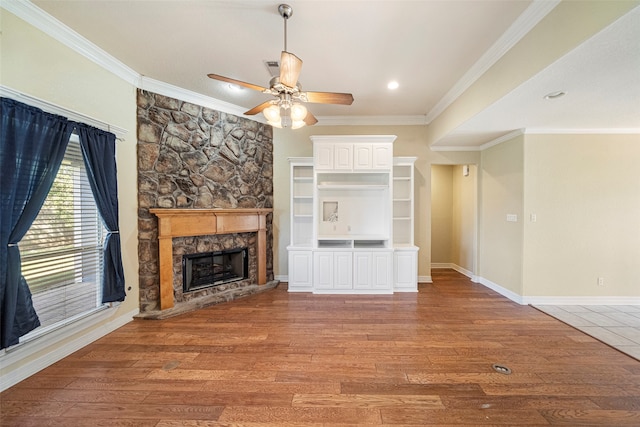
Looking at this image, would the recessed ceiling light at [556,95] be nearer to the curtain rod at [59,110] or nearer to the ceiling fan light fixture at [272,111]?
the ceiling fan light fixture at [272,111]

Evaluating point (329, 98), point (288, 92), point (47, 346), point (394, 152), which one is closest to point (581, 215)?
point (394, 152)

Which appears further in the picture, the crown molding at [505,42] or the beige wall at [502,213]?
the beige wall at [502,213]

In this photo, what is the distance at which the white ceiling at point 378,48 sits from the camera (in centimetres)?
207

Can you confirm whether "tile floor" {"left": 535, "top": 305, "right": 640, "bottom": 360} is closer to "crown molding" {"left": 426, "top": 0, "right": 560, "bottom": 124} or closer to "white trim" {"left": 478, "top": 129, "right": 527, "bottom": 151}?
"white trim" {"left": 478, "top": 129, "right": 527, "bottom": 151}

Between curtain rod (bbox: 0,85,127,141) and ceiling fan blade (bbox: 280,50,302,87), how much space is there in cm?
211

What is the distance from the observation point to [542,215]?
3750mm

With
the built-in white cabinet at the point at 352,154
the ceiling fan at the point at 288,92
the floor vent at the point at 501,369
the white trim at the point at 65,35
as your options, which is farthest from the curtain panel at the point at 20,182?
the floor vent at the point at 501,369

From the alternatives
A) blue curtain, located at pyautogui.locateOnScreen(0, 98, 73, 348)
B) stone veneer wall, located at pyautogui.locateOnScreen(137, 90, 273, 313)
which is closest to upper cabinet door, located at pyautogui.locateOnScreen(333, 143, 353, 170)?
stone veneer wall, located at pyautogui.locateOnScreen(137, 90, 273, 313)

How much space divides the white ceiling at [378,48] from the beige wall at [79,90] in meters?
0.29

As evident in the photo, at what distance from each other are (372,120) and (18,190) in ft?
15.3

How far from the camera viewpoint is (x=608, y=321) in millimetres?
3168

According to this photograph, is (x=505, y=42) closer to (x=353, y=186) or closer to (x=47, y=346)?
(x=353, y=186)

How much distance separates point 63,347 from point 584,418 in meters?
4.44

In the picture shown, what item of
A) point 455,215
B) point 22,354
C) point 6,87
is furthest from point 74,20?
point 455,215
